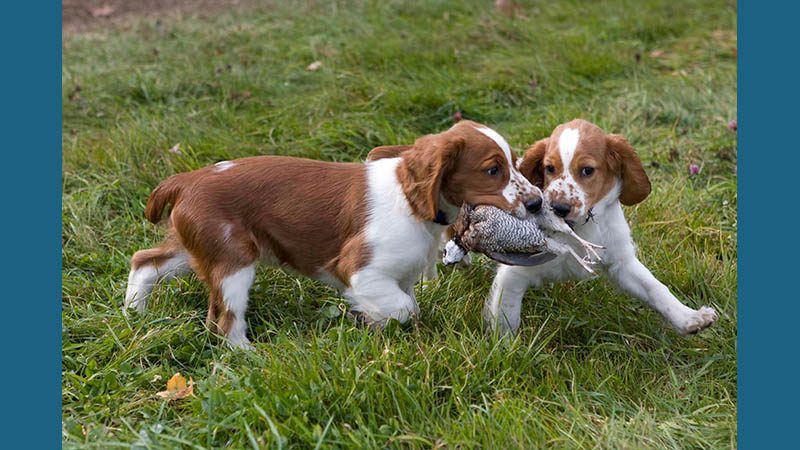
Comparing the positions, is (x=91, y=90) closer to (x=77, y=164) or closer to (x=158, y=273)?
(x=77, y=164)

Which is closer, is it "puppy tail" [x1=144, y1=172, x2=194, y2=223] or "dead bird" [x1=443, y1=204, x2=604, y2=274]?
"dead bird" [x1=443, y1=204, x2=604, y2=274]

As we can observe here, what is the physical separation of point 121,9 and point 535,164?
7727 millimetres

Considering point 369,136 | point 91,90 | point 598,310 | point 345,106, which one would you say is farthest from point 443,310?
point 91,90

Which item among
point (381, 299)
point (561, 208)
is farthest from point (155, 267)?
point (561, 208)

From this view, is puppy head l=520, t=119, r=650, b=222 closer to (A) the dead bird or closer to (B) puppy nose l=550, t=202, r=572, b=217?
(B) puppy nose l=550, t=202, r=572, b=217

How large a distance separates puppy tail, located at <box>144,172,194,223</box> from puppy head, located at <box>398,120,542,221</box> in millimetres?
1071

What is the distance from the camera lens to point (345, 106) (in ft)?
20.7

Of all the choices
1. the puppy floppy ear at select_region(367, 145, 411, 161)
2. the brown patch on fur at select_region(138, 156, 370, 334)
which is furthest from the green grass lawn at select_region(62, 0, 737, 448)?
the puppy floppy ear at select_region(367, 145, 411, 161)

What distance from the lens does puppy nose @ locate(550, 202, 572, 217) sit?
3.54 m

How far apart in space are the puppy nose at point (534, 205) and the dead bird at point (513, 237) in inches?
1.2

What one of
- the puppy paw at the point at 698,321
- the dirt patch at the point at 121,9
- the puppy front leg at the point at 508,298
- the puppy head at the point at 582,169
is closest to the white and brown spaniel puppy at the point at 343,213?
the puppy head at the point at 582,169

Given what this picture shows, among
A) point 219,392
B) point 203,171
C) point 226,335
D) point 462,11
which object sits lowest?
point 462,11

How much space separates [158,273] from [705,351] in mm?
2637

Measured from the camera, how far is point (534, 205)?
355 centimetres
